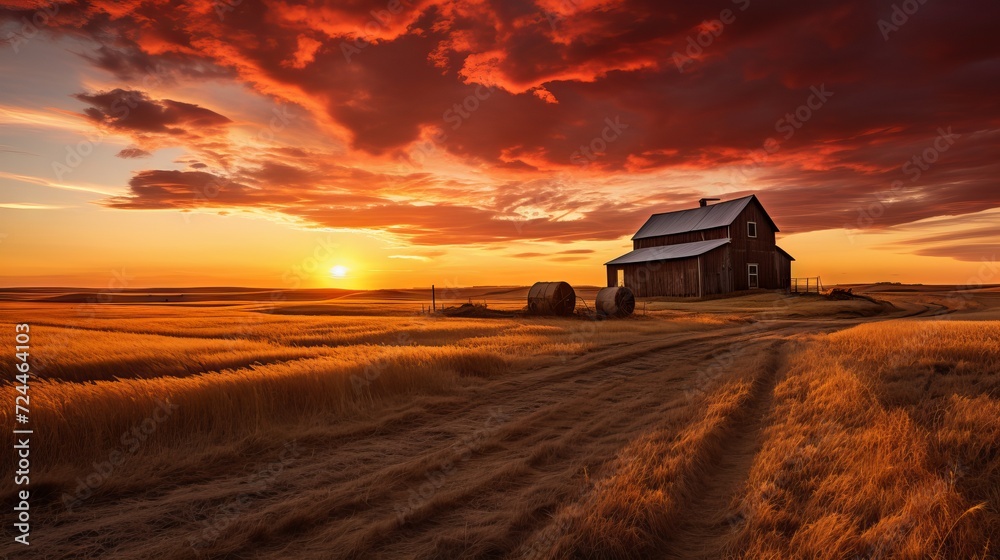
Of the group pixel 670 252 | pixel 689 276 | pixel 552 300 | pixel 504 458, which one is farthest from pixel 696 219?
pixel 504 458

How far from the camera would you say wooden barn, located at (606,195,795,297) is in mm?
51594

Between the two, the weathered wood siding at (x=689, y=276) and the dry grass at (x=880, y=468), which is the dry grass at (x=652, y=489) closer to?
the dry grass at (x=880, y=468)

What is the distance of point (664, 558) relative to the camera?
178 inches

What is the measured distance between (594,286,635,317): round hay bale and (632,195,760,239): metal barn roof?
25.0 meters

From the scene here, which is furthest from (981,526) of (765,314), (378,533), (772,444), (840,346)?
(765,314)

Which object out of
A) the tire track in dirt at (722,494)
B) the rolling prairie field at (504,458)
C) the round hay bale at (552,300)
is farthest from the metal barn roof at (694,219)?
the tire track in dirt at (722,494)

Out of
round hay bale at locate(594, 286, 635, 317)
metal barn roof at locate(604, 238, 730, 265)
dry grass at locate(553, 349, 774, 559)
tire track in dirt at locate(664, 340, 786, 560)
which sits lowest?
tire track in dirt at locate(664, 340, 786, 560)

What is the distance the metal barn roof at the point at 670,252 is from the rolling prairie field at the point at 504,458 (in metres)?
39.7

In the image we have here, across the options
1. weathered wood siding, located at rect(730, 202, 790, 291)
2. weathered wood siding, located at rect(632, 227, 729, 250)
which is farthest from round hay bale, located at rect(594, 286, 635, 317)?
weathered wood siding, located at rect(632, 227, 729, 250)

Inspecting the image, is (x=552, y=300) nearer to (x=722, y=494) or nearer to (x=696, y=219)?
(x=722, y=494)

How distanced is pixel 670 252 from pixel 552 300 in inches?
1067

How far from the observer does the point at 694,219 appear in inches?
2371

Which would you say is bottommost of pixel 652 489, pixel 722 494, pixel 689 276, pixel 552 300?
pixel 722 494

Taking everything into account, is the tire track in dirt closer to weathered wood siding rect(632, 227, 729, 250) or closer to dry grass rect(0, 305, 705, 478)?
dry grass rect(0, 305, 705, 478)
